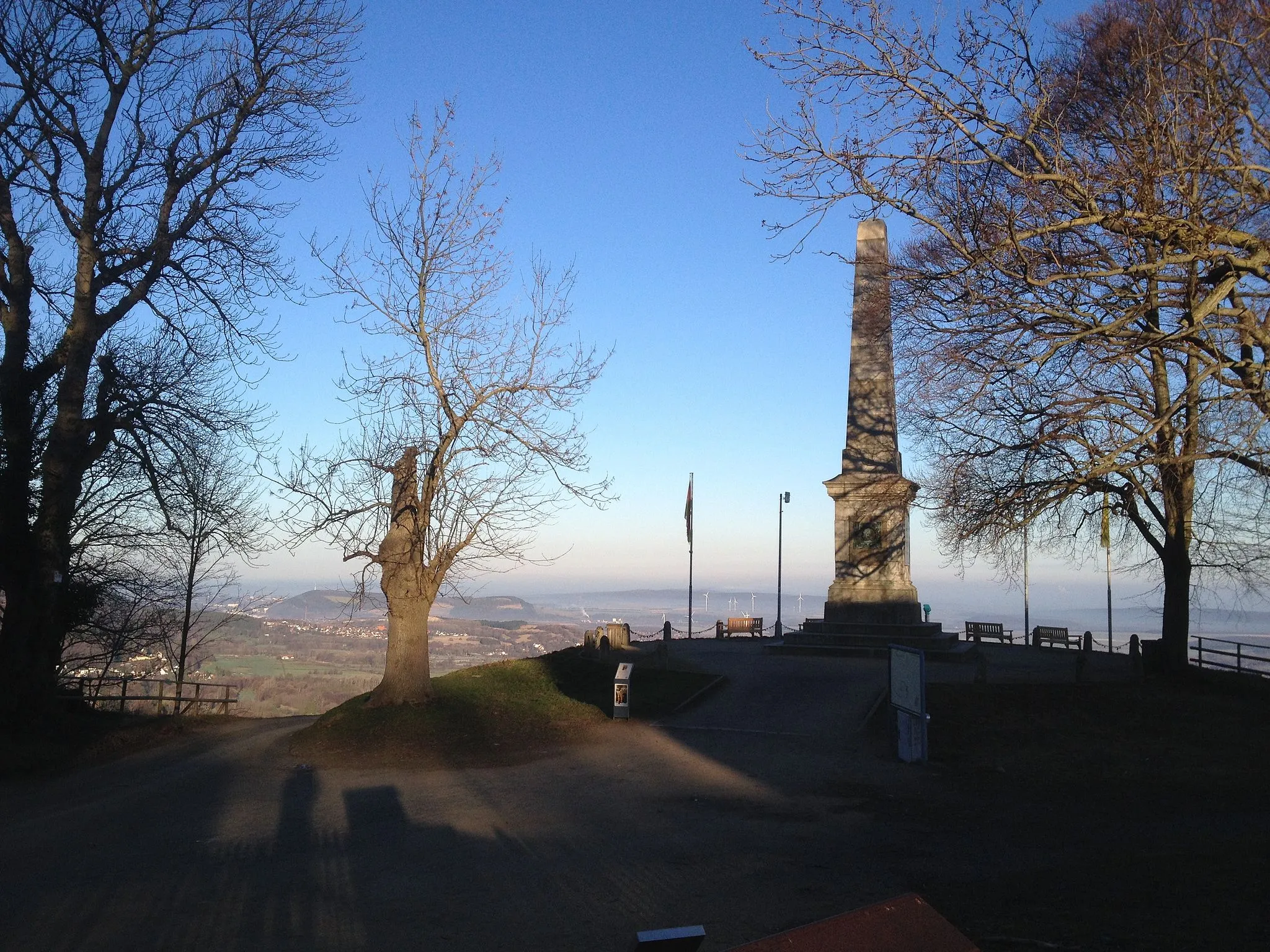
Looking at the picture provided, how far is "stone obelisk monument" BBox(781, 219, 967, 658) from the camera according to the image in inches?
1061

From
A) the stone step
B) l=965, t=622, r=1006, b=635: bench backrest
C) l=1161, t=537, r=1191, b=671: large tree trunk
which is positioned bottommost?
the stone step

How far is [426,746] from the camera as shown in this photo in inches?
616

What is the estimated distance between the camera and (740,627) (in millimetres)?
38594

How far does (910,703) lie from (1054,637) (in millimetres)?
23966

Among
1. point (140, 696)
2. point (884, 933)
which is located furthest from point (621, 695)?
point (884, 933)

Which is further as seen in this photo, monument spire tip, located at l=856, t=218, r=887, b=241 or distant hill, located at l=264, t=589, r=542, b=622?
monument spire tip, located at l=856, t=218, r=887, b=241

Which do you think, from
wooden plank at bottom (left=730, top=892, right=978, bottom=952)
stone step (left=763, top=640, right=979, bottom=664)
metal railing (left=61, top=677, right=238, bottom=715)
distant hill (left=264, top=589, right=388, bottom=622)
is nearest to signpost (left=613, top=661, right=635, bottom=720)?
stone step (left=763, top=640, right=979, bottom=664)

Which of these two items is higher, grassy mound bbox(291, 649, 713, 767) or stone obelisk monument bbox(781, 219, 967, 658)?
stone obelisk monument bbox(781, 219, 967, 658)

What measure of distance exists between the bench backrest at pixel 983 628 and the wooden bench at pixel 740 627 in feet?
26.0

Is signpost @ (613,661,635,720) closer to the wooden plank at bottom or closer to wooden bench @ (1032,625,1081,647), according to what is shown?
the wooden plank at bottom

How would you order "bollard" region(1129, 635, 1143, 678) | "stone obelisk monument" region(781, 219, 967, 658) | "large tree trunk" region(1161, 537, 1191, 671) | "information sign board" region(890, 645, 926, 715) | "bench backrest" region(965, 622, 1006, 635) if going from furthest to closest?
"bench backrest" region(965, 622, 1006, 635), "stone obelisk monument" region(781, 219, 967, 658), "bollard" region(1129, 635, 1143, 678), "large tree trunk" region(1161, 537, 1191, 671), "information sign board" region(890, 645, 926, 715)

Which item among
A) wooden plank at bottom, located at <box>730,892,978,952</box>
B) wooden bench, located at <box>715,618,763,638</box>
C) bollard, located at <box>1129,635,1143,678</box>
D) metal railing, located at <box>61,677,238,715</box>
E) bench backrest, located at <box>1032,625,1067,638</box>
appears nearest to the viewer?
wooden plank at bottom, located at <box>730,892,978,952</box>

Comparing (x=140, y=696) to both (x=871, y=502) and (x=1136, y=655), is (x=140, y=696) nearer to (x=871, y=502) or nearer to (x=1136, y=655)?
(x=871, y=502)

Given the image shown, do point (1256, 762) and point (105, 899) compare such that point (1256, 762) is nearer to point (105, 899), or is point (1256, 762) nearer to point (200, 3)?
point (105, 899)
